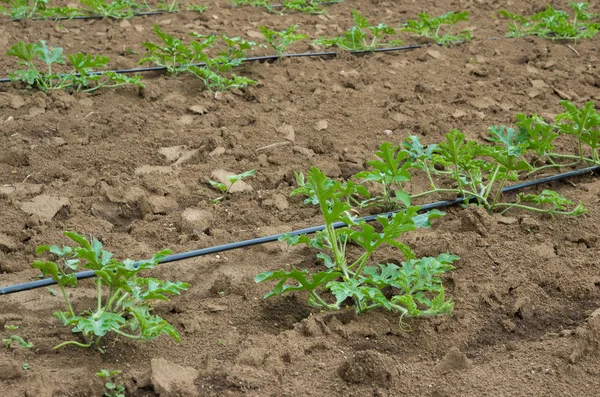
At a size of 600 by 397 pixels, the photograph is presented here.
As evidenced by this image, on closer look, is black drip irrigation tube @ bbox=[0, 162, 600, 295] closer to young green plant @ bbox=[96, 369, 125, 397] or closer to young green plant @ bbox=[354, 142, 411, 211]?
young green plant @ bbox=[354, 142, 411, 211]

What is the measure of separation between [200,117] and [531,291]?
2.50 metres

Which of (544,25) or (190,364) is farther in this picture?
(544,25)

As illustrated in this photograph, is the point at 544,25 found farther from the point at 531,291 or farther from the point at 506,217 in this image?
the point at 531,291

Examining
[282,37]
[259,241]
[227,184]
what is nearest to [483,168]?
[259,241]

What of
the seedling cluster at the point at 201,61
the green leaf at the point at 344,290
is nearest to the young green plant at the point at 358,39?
the seedling cluster at the point at 201,61

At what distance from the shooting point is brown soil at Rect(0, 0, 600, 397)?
253cm

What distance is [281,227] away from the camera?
142 inches

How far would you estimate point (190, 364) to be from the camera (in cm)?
Answer: 261

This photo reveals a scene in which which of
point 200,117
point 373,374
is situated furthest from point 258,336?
point 200,117

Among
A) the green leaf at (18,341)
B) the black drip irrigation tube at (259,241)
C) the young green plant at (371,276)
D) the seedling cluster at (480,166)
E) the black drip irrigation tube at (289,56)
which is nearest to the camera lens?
the green leaf at (18,341)

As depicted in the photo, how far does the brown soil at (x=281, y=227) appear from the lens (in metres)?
2.53

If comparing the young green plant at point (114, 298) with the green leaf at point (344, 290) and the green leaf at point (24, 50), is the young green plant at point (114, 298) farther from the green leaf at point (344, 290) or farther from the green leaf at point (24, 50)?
the green leaf at point (24, 50)

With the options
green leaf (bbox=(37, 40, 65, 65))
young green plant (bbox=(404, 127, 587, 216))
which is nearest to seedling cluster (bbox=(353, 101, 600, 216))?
young green plant (bbox=(404, 127, 587, 216))

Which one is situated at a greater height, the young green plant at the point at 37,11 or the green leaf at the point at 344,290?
the green leaf at the point at 344,290
